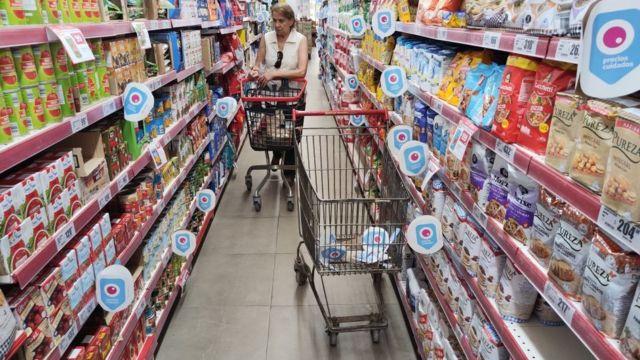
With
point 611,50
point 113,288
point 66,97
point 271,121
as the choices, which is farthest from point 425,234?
point 271,121

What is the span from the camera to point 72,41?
4.88 feet

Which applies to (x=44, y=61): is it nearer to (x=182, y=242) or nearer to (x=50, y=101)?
(x=50, y=101)

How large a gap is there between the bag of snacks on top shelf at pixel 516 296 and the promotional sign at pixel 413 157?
2.50 feet

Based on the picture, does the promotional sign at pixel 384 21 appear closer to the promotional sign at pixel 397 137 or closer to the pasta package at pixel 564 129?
the promotional sign at pixel 397 137

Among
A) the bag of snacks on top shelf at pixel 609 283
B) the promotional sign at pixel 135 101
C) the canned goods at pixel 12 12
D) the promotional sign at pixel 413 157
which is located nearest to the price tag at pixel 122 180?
the promotional sign at pixel 135 101

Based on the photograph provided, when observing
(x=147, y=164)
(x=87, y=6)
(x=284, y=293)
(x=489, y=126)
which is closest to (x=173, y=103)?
(x=147, y=164)

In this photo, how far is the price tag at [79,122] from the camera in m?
1.60

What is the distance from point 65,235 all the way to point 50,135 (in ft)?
1.16

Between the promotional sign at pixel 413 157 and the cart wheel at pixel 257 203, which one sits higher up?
the promotional sign at pixel 413 157

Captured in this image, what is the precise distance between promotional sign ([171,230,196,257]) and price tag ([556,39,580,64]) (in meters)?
2.08

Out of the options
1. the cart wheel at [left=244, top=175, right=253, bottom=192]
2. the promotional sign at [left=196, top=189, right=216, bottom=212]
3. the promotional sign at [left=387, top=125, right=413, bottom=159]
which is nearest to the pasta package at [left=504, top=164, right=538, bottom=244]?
the promotional sign at [left=387, top=125, right=413, bottom=159]

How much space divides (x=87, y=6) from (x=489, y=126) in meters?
1.59

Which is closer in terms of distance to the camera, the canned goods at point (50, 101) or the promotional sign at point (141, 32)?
the canned goods at point (50, 101)

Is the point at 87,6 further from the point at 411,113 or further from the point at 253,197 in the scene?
the point at 253,197
